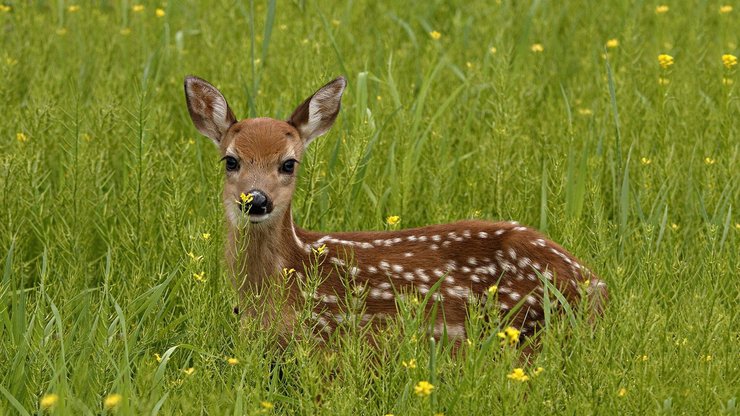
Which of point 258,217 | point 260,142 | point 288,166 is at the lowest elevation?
point 258,217

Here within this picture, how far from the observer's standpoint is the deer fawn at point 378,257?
5016 millimetres

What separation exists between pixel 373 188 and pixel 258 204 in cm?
124

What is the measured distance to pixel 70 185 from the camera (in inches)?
217

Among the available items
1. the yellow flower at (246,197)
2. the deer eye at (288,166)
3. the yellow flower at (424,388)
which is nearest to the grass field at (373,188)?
the yellow flower at (424,388)

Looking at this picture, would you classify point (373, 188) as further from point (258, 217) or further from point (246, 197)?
point (246, 197)

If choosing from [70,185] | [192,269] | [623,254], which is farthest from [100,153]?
[623,254]

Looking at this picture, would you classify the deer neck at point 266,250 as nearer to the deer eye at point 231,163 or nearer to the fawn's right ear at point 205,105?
the deer eye at point 231,163

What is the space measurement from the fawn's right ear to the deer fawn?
0.39ft

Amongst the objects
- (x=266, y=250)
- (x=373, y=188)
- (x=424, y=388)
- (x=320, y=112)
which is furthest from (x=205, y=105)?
(x=424, y=388)

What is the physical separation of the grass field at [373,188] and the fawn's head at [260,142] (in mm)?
187

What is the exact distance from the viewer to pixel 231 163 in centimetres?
517

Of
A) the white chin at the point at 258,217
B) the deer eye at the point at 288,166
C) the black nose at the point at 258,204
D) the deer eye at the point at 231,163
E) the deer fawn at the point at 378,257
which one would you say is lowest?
the deer fawn at the point at 378,257

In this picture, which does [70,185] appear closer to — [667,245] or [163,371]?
[163,371]

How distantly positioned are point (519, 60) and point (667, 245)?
2166mm
